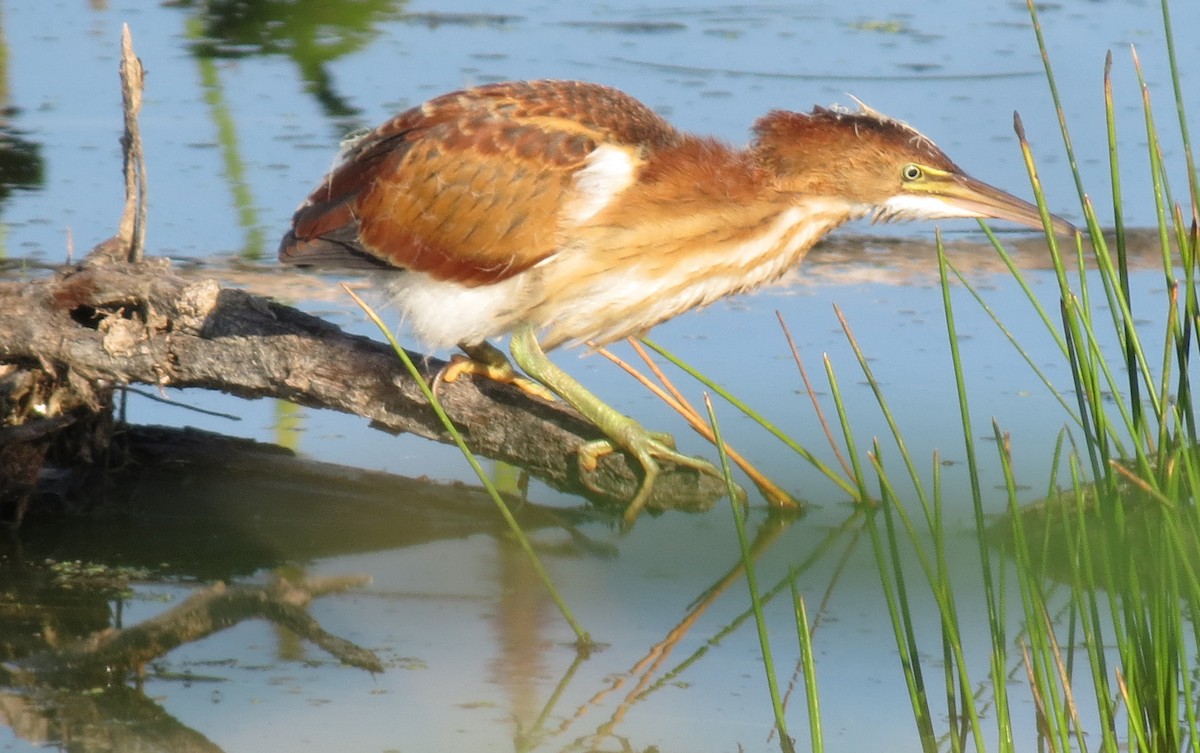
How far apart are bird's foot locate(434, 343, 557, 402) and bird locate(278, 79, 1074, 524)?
0.02 meters

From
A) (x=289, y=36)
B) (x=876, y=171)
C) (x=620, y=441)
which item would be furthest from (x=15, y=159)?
(x=876, y=171)

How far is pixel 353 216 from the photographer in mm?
3727

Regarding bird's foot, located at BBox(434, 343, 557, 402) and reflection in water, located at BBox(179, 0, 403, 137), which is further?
reflection in water, located at BBox(179, 0, 403, 137)

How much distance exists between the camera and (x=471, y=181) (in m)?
3.67

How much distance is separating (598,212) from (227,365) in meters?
0.85

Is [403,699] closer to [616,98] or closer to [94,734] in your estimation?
[94,734]

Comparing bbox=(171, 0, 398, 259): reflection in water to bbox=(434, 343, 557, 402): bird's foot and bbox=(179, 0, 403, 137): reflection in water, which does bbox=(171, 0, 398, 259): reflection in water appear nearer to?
bbox=(179, 0, 403, 137): reflection in water

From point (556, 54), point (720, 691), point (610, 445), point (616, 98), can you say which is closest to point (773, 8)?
point (556, 54)

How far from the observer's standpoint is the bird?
350 cm

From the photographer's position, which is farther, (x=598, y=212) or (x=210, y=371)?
(x=598, y=212)

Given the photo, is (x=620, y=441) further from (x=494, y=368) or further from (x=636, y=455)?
(x=494, y=368)

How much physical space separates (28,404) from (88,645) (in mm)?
838

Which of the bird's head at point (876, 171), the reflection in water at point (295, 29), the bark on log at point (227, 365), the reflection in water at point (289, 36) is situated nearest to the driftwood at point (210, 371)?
the bark on log at point (227, 365)

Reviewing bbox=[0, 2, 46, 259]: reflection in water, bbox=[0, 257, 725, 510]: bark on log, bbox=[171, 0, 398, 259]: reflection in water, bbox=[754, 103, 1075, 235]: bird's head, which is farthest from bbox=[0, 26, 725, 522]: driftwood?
bbox=[171, 0, 398, 259]: reflection in water
